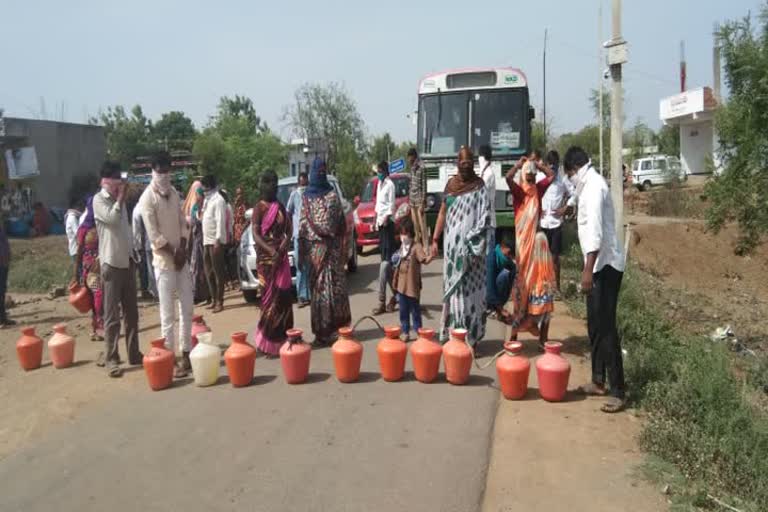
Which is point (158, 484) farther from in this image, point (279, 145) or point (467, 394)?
point (279, 145)

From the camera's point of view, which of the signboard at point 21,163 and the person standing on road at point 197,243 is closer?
the person standing on road at point 197,243

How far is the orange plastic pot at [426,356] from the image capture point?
19.1 ft

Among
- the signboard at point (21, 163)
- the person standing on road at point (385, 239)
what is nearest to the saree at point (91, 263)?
the person standing on road at point (385, 239)

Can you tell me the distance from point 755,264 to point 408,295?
1679 centimetres

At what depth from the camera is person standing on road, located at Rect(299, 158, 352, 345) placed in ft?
23.4

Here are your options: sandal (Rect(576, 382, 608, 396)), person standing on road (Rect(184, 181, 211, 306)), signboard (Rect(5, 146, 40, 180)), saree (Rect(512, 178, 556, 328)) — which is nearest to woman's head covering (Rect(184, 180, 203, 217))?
person standing on road (Rect(184, 181, 211, 306))

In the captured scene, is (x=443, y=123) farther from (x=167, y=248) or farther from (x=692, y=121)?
(x=692, y=121)

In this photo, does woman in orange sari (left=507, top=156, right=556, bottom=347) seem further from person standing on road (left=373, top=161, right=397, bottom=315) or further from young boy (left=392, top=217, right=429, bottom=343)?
person standing on road (left=373, top=161, right=397, bottom=315)

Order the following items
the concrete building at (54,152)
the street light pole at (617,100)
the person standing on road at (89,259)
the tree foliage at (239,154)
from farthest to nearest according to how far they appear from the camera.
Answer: the tree foliage at (239,154)
the concrete building at (54,152)
the street light pole at (617,100)
the person standing on road at (89,259)

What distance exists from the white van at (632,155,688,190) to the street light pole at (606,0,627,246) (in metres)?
26.3

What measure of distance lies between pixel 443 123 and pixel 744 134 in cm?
525

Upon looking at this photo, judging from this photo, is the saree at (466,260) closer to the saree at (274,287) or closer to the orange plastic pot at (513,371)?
the orange plastic pot at (513,371)

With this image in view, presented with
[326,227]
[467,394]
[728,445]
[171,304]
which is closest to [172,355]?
[171,304]

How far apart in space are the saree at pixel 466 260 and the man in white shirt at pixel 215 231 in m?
4.27
